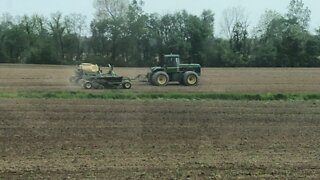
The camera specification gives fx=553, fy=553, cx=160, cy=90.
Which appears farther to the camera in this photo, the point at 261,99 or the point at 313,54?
the point at 313,54

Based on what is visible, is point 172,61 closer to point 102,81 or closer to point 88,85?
point 102,81

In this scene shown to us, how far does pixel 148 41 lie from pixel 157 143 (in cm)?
4643

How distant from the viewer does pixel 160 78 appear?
31.7m

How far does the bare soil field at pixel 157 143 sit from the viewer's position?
28.4ft

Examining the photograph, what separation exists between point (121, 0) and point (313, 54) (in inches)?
1098

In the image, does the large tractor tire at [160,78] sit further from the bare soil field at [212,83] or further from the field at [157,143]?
the field at [157,143]

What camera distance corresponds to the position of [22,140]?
11523 mm

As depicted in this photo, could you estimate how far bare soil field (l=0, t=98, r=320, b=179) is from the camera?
865 cm

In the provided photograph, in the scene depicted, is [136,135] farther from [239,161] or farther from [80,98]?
[80,98]

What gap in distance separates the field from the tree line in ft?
A: 99.3

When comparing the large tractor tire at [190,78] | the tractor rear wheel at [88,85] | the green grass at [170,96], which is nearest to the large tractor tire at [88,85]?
the tractor rear wheel at [88,85]

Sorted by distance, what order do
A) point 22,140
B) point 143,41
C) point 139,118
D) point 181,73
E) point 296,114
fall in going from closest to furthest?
point 22,140
point 139,118
point 296,114
point 181,73
point 143,41

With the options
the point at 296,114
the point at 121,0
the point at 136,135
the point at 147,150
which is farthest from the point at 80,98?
the point at 121,0

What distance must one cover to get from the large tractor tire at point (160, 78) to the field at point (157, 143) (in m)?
12.7
